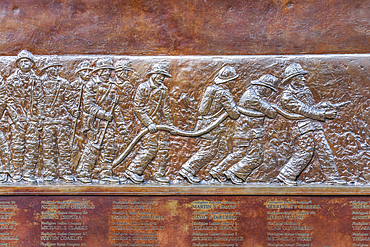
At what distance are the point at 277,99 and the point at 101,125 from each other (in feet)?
10.2

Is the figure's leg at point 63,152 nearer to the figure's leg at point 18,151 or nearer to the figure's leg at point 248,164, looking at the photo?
the figure's leg at point 18,151

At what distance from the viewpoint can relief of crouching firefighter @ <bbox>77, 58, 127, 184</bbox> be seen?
546 cm

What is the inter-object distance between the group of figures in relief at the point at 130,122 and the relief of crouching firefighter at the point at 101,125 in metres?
0.02

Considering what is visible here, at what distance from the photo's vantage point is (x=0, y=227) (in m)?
5.44

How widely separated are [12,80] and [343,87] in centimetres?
577

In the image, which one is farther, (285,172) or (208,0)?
(208,0)

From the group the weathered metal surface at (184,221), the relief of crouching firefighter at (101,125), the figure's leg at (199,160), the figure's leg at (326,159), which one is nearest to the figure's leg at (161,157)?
the figure's leg at (199,160)

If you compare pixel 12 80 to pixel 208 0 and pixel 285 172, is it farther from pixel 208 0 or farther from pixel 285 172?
pixel 285 172

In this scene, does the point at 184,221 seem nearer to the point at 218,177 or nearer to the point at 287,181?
the point at 218,177

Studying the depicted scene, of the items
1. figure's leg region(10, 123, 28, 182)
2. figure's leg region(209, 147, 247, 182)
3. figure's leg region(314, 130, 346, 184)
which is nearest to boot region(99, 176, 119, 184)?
figure's leg region(10, 123, 28, 182)

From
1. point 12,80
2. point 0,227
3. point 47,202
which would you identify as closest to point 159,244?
point 47,202

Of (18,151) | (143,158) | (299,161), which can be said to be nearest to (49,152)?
(18,151)

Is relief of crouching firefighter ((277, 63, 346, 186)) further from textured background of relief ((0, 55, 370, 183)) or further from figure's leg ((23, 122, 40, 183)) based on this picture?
figure's leg ((23, 122, 40, 183))

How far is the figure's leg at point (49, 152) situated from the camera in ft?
18.0
